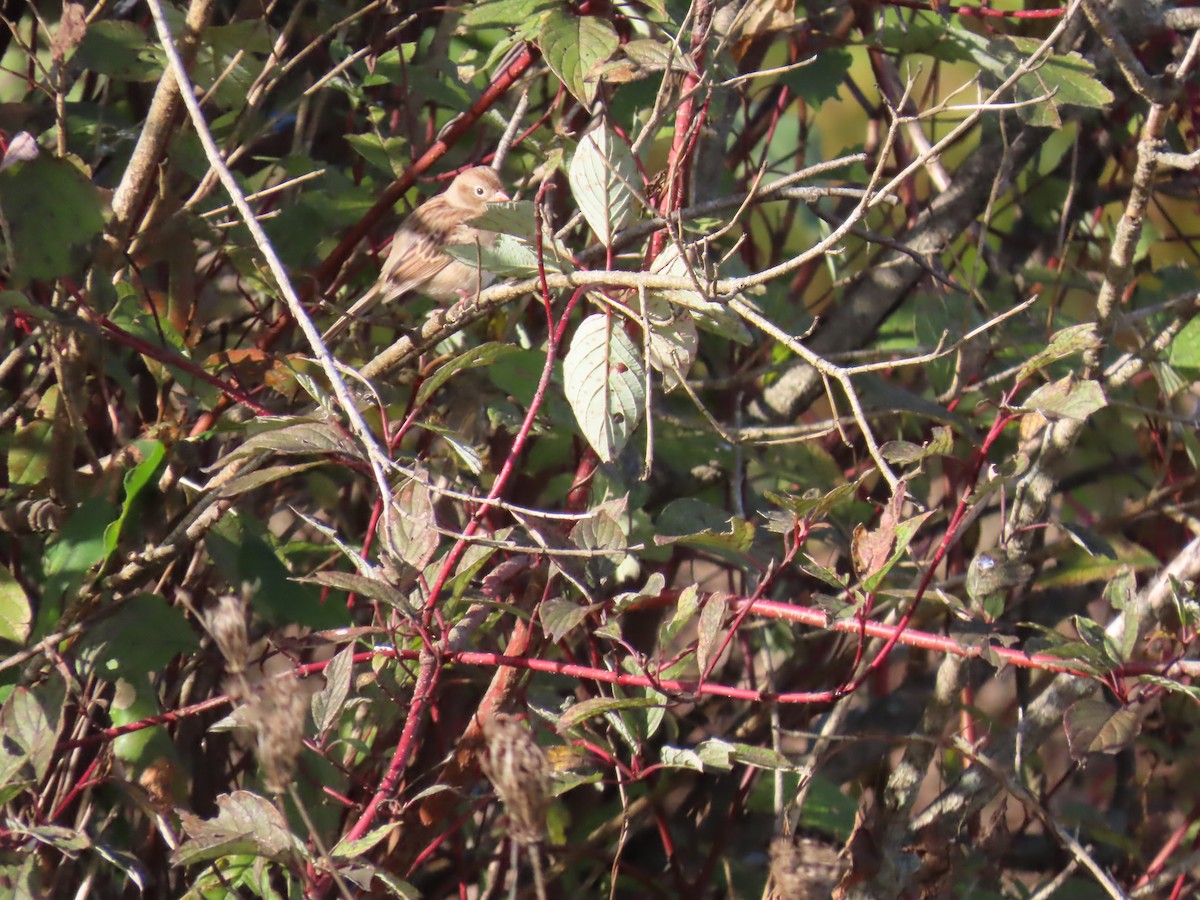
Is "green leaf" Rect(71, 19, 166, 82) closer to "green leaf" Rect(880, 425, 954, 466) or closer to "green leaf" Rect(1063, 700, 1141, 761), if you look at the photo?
"green leaf" Rect(880, 425, 954, 466)

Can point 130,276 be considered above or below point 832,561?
above

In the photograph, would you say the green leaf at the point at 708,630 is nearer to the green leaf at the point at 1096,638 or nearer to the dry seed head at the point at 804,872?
the dry seed head at the point at 804,872

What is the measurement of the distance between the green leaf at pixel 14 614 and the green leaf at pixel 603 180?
3.45ft

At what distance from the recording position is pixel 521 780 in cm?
108

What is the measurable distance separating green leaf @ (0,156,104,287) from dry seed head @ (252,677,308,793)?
0.95 metres

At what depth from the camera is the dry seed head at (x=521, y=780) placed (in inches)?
42.3

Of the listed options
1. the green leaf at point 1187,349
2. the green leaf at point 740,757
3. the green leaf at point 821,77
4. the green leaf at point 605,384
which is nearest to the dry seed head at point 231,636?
the green leaf at point 605,384

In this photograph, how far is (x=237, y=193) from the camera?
1.48 metres

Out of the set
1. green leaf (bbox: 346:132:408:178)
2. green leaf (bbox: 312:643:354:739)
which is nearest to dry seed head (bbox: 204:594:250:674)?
green leaf (bbox: 312:643:354:739)

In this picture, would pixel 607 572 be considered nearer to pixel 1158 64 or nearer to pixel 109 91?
pixel 109 91

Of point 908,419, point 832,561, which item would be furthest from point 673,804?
point 908,419

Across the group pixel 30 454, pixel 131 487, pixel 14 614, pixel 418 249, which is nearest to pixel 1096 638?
pixel 131 487

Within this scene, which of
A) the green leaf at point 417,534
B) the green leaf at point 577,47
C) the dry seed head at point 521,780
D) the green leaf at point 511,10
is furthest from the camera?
the green leaf at point 511,10

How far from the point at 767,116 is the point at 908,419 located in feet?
2.85
